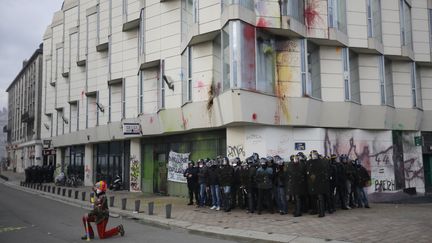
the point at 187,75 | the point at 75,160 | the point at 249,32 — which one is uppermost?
the point at 249,32

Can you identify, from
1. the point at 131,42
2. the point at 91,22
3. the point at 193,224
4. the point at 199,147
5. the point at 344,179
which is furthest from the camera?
the point at 91,22

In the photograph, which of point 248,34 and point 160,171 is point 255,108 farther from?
point 160,171

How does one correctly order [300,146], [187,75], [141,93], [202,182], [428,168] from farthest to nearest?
[141,93] → [428,168] → [187,75] → [300,146] → [202,182]

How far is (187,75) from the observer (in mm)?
21188

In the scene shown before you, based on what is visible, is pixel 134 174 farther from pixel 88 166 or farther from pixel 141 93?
pixel 88 166

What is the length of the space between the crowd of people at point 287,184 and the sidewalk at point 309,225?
2.06 feet

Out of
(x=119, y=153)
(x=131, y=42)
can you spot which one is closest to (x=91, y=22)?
(x=131, y=42)

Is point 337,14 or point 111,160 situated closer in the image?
point 337,14

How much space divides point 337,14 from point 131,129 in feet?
42.7

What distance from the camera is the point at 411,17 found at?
25.0 m

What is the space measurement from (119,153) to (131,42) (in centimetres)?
801

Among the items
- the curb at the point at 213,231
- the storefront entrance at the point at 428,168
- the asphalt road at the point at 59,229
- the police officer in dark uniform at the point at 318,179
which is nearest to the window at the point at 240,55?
the police officer in dark uniform at the point at 318,179

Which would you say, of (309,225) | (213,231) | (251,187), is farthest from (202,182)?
(309,225)

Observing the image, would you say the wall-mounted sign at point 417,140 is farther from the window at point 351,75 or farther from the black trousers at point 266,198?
the black trousers at point 266,198
